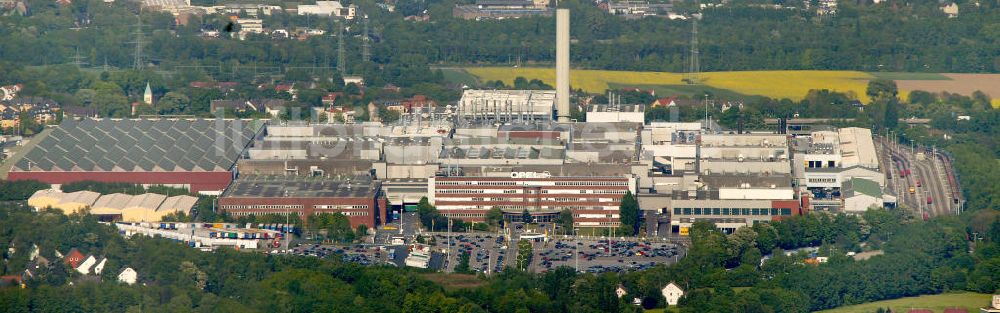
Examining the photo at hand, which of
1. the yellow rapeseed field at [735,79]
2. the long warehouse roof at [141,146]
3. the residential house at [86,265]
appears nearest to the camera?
the residential house at [86,265]

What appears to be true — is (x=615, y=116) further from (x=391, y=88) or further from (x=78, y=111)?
(x=78, y=111)

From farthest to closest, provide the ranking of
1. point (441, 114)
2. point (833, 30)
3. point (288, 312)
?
1. point (833, 30)
2. point (441, 114)
3. point (288, 312)

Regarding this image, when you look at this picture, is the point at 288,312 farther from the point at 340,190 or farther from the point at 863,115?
the point at 863,115

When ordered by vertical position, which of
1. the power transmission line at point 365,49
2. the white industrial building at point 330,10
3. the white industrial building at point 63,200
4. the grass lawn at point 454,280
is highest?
the white industrial building at point 330,10

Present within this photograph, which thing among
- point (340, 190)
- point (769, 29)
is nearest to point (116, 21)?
point (769, 29)

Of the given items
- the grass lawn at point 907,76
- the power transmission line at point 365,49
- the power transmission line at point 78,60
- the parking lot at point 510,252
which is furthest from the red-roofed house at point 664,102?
the power transmission line at point 78,60

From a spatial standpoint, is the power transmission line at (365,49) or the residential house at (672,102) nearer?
the residential house at (672,102)

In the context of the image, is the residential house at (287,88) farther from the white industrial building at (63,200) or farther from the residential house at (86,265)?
the residential house at (86,265)
